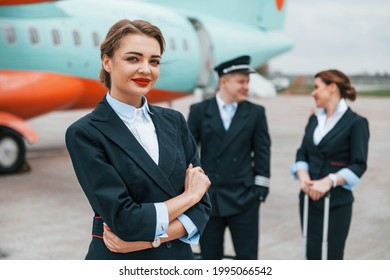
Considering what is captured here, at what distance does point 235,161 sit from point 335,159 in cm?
65

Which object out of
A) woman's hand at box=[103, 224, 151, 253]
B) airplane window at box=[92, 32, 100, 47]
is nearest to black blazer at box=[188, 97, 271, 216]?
woman's hand at box=[103, 224, 151, 253]

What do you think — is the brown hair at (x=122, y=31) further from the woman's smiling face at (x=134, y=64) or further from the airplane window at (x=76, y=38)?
the airplane window at (x=76, y=38)

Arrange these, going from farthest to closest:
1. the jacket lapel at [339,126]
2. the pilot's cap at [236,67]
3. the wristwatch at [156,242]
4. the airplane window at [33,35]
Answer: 1. the airplane window at [33,35]
2. the pilot's cap at [236,67]
3. the jacket lapel at [339,126]
4. the wristwatch at [156,242]

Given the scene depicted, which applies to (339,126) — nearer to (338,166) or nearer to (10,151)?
(338,166)

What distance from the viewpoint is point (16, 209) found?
628cm

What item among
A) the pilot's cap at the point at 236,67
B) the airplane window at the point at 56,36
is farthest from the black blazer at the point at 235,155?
the airplane window at the point at 56,36

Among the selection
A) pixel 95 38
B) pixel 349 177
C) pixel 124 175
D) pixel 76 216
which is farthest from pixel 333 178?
pixel 95 38

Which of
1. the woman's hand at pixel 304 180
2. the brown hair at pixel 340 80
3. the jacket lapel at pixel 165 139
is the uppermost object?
the jacket lapel at pixel 165 139

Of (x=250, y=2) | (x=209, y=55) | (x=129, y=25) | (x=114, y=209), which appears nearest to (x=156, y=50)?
(x=129, y=25)

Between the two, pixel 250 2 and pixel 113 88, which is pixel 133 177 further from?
pixel 250 2

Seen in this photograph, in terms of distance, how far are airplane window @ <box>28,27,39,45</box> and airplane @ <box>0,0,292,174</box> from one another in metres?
0.02

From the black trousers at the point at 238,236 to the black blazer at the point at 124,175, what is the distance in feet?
5.28

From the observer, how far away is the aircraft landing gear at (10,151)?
8.12 meters

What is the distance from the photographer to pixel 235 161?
357cm
